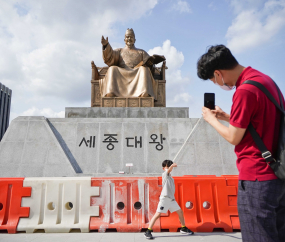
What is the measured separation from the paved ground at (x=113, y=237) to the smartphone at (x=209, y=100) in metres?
2.54

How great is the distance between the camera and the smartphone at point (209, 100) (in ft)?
6.68

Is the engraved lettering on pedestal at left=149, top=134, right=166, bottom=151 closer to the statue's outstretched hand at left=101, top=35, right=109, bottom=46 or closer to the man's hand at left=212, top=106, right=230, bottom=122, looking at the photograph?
the statue's outstretched hand at left=101, top=35, right=109, bottom=46

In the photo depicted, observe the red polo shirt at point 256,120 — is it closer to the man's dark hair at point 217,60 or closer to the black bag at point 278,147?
the black bag at point 278,147

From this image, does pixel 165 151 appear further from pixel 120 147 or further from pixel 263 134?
pixel 263 134

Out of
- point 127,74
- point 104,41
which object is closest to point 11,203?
point 127,74

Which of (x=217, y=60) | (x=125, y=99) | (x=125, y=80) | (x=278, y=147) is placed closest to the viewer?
(x=278, y=147)

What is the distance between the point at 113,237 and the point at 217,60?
326 cm

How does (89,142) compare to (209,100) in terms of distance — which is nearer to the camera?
(209,100)

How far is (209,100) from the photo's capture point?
206cm

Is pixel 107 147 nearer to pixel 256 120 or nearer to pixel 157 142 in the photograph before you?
pixel 157 142

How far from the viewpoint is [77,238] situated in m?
3.80

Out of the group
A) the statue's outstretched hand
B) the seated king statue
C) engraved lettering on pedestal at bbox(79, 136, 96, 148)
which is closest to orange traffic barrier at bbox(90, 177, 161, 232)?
engraved lettering on pedestal at bbox(79, 136, 96, 148)

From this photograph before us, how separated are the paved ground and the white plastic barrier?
0.16m

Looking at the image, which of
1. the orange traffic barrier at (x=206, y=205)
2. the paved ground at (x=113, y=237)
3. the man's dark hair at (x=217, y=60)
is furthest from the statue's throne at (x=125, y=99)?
the man's dark hair at (x=217, y=60)
